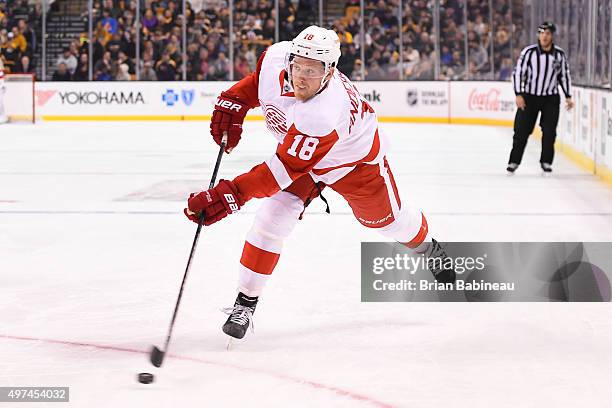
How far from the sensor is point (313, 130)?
3.28m

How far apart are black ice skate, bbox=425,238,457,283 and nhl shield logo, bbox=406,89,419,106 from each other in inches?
505

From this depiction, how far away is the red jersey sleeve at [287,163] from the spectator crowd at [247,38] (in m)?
14.0

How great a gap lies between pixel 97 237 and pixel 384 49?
1218 centimetres

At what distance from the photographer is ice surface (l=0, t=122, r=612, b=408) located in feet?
10.4

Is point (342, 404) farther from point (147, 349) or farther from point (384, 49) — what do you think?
point (384, 49)

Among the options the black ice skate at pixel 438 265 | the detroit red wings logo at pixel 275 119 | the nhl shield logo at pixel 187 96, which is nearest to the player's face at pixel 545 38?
the black ice skate at pixel 438 265

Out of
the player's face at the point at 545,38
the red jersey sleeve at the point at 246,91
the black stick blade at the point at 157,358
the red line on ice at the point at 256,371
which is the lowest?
the red line on ice at the point at 256,371

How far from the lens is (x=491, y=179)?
9.22 m

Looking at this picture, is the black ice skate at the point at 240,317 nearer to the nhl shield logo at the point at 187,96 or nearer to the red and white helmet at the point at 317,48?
the red and white helmet at the point at 317,48

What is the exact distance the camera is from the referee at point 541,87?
367 inches

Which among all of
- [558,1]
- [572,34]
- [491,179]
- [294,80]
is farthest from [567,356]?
[558,1]

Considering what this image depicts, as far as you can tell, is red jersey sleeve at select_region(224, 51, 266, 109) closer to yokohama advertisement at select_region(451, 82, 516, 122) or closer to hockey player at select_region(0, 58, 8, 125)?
yokohama advertisement at select_region(451, 82, 516, 122)

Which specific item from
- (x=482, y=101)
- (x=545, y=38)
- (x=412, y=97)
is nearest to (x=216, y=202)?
(x=545, y=38)

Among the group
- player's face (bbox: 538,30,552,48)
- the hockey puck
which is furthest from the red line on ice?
player's face (bbox: 538,30,552,48)
